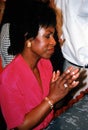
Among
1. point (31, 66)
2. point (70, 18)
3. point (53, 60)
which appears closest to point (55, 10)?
point (70, 18)

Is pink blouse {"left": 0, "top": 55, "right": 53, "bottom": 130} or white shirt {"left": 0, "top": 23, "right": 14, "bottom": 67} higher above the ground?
white shirt {"left": 0, "top": 23, "right": 14, "bottom": 67}

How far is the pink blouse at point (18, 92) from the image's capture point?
50.7 inches

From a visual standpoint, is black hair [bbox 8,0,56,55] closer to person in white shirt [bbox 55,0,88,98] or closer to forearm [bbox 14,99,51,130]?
person in white shirt [bbox 55,0,88,98]

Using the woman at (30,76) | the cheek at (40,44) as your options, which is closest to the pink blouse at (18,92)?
the woman at (30,76)

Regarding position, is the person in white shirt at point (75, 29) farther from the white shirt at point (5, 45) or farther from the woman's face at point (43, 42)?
the white shirt at point (5, 45)

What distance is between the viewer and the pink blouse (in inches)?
50.7

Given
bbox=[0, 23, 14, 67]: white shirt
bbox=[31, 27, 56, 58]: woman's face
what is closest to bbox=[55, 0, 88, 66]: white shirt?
→ bbox=[31, 27, 56, 58]: woman's face

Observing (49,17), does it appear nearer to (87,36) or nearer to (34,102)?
(87,36)

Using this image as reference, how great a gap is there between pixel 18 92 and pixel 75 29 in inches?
17.0

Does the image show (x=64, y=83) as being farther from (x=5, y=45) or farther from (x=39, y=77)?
(x=5, y=45)

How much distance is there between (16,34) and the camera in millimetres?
1413

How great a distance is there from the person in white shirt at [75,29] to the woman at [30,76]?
9 cm

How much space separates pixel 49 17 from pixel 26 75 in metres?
0.34

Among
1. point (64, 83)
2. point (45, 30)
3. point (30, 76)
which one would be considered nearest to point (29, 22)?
point (45, 30)
